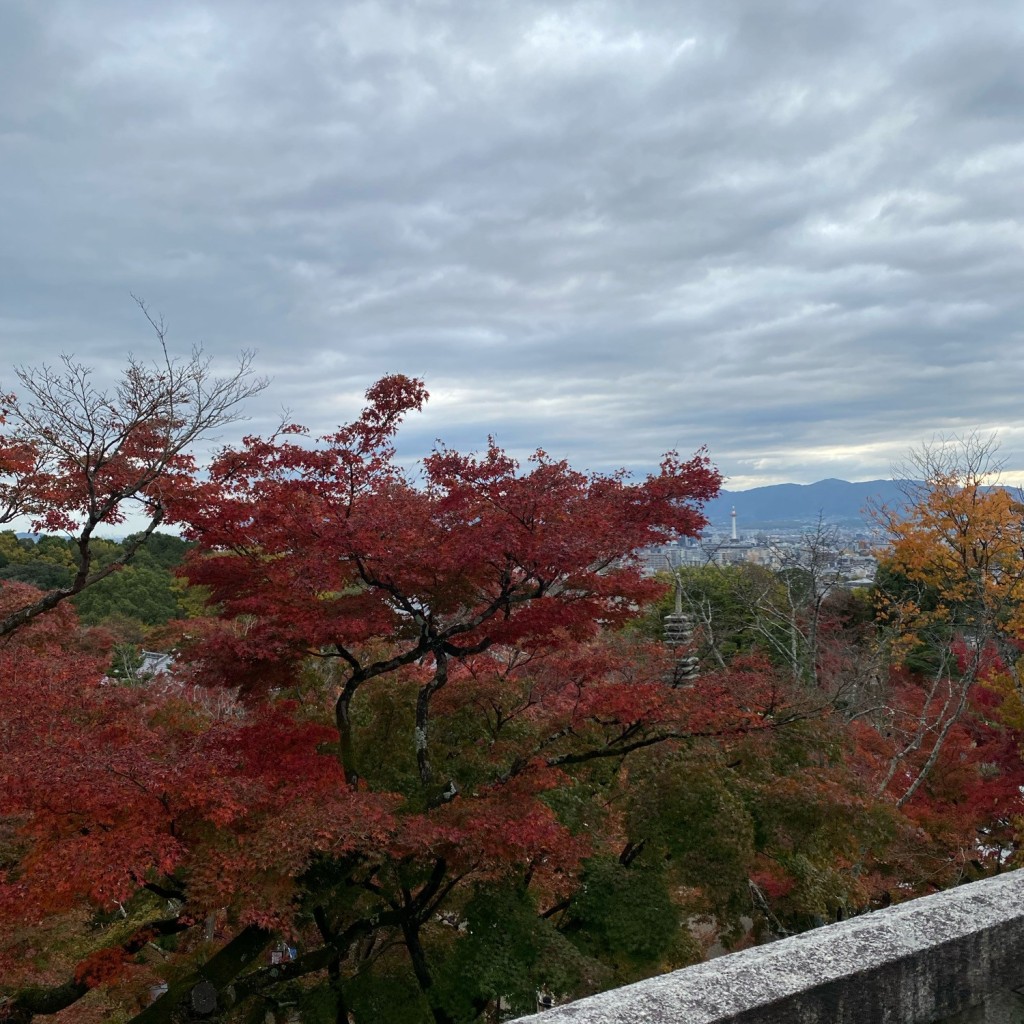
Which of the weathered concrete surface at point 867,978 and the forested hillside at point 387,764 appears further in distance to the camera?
the forested hillside at point 387,764

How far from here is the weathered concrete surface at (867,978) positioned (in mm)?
2361

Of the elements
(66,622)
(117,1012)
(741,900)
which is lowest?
(117,1012)

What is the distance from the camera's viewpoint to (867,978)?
8.27ft

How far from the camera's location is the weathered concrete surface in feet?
7.75

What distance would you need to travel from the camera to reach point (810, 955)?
257cm

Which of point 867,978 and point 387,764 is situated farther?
point 387,764

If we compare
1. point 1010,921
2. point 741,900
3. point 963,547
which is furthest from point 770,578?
point 1010,921

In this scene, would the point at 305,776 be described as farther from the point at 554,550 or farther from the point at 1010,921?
the point at 1010,921

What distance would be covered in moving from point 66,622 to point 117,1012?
27.2ft

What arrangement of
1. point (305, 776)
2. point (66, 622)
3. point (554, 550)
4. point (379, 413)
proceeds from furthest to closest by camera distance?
point (66, 622)
point (379, 413)
point (305, 776)
point (554, 550)

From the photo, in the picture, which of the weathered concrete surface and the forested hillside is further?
the forested hillside

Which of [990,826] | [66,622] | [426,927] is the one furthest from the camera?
[66,622]

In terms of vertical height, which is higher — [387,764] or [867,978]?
[867,978]

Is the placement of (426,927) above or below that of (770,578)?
below
